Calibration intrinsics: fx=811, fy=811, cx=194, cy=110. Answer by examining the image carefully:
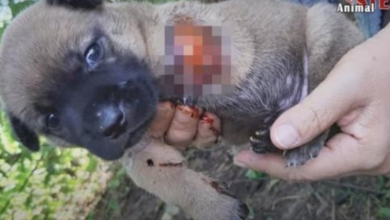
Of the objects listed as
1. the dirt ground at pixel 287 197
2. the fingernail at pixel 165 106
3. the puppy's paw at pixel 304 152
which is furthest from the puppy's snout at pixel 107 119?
the dirt ground at pixel 287 197

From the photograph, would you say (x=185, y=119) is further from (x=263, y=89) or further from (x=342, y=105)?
(x=342, y=105)

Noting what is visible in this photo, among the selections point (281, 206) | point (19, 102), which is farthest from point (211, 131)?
point (281, 206)

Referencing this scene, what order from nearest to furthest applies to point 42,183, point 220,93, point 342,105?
point 342,105, point 220,93, point 42,183

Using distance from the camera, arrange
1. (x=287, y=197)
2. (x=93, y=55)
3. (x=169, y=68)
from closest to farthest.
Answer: (x=93, y=55) → (x=169, y=68) → (x=287, y=197)

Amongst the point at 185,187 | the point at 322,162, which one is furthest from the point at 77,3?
the point at 322,162

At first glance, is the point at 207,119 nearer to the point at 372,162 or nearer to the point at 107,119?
the point at 107,119

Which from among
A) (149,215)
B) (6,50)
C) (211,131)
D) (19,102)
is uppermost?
(6,50)

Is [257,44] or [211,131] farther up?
[257,44]
